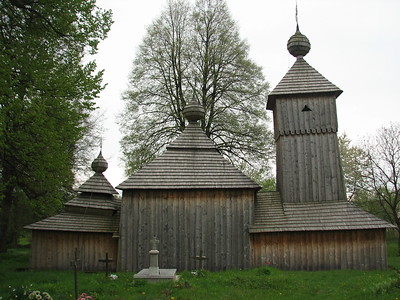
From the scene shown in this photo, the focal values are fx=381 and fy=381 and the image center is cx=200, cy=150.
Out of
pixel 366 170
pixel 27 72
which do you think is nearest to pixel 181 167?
pixel 27 72

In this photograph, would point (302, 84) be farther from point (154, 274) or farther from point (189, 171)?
point (154, 274)

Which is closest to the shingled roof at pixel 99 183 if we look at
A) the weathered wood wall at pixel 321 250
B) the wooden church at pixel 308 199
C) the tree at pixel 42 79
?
the tree at pixel 42 79

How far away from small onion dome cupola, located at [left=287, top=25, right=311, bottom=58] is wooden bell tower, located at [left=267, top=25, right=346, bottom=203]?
158 centimetres

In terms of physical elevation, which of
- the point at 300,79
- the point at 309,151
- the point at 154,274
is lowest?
the point at 154,274

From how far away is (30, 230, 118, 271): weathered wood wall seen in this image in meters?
14.6

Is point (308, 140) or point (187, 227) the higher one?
point (308, 140)

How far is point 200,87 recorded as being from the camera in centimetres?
2180

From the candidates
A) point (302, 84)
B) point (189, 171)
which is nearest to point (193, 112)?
point (189, 171)

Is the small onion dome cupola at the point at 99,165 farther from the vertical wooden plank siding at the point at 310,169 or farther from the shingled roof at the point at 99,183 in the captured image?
the vertical wooden plank siding at the point at 310,169

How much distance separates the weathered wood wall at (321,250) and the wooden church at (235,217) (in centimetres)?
3

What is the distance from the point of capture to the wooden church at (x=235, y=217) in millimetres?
13562

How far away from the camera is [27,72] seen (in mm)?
10820

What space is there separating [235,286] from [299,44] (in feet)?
36.5

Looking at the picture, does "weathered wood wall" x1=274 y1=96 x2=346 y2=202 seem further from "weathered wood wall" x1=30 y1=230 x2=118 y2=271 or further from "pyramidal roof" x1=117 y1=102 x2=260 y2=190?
"weathered wood wall" x1=30 y1=230 x2=118 y2=271
